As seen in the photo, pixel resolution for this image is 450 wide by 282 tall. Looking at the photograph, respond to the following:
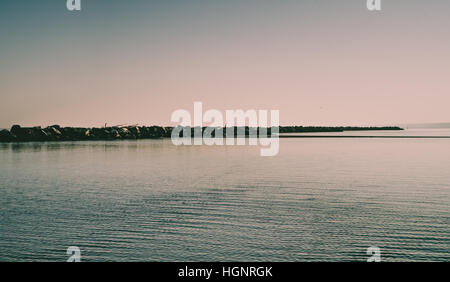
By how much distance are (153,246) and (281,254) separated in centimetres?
272

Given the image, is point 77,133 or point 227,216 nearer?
point 227,216

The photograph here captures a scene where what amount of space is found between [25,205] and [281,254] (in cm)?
894

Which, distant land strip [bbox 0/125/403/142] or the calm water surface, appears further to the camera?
distant land strip [bbox 0/125/403/142]

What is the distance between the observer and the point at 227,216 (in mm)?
10648

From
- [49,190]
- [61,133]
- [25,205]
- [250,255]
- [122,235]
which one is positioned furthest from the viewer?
[61,133]

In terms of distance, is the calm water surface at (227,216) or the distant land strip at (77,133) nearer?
the calm water surface at (227,216)

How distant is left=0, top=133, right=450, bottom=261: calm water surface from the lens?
25.6 feet

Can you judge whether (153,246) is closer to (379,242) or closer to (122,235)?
(122,235)

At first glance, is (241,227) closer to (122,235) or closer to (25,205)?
(122,235)

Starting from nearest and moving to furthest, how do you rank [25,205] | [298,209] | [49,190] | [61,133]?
[298,209], [25,205], [49,190], [61,133]

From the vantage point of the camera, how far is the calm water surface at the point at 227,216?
7805 millimetres
